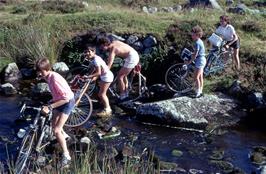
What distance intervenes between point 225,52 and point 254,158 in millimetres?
6153

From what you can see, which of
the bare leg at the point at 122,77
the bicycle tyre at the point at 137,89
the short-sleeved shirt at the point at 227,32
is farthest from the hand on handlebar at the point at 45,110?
the short-sleeved shirt at the point at 227,32

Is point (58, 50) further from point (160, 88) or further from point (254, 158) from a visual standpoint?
point (254, 158)

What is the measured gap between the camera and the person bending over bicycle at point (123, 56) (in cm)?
1505

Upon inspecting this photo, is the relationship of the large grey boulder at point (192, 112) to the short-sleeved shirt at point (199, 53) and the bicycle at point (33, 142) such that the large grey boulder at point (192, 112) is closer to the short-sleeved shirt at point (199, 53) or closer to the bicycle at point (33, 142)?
the short-sleeved shirt at point (199, 53)

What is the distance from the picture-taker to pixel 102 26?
22594 mm

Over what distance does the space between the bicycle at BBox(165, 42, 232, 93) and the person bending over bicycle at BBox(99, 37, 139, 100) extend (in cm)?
166

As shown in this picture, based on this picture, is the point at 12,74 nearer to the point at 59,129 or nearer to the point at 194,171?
the point at 59,129

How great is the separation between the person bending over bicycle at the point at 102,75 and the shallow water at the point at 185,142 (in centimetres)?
45

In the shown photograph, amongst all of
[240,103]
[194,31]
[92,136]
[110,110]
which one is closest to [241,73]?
[240,103]

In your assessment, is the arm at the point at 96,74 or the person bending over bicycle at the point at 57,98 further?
the arm at the point at 96,74

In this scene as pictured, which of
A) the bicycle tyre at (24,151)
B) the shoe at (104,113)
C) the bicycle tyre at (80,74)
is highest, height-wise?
the bicycle tyre at (24,151)

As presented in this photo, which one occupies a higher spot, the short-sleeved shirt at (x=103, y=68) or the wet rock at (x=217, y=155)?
the short-sleeved shirt at (x=103, y=68)

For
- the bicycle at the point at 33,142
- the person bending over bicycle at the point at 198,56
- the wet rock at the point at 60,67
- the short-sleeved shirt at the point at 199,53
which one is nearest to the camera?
the bicycle at the point at 33,142

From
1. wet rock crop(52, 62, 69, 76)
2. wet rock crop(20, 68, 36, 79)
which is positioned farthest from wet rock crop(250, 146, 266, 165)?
wet rock crop(20, 68, 36, 79)
